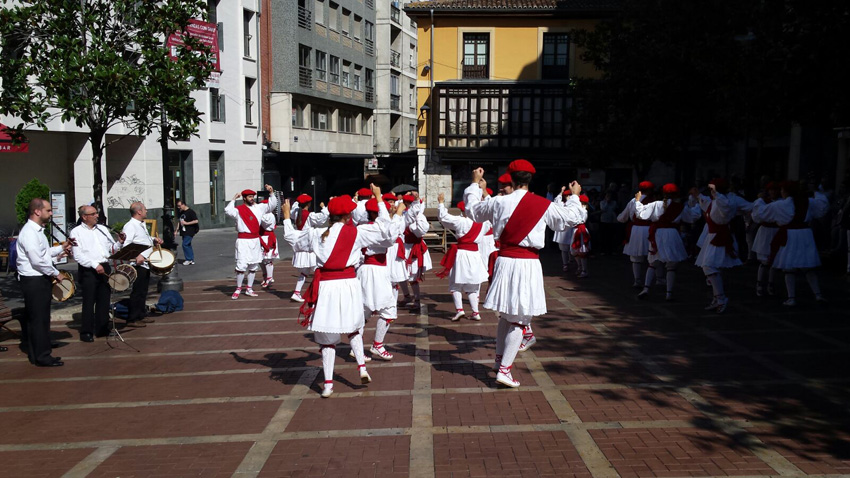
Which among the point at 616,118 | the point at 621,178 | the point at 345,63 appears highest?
the point at 345,63

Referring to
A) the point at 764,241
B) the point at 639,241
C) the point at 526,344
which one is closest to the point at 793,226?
the point at 764,241

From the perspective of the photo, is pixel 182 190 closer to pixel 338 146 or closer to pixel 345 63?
pixel 338 146

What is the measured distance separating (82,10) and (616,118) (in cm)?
1682

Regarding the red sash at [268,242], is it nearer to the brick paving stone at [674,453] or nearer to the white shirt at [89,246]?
the white shirt at [89,246]

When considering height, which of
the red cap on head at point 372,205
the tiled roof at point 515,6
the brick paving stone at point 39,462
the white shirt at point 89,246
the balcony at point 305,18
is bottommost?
the brick paving stone at point 39,462

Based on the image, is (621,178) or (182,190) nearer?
(182,190)

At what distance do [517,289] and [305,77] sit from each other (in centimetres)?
3458

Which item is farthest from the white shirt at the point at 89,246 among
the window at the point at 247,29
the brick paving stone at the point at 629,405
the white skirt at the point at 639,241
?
the window at the point at 247,29

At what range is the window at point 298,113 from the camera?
127ft

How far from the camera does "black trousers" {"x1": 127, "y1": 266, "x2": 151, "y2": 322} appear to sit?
36.3 feet

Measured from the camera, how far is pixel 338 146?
148ft

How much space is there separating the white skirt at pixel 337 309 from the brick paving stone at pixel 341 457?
4.15ft

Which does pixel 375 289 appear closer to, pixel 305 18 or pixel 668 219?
pixel 668 219

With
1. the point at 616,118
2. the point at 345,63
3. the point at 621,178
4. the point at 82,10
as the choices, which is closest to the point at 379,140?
the point at 345,63
